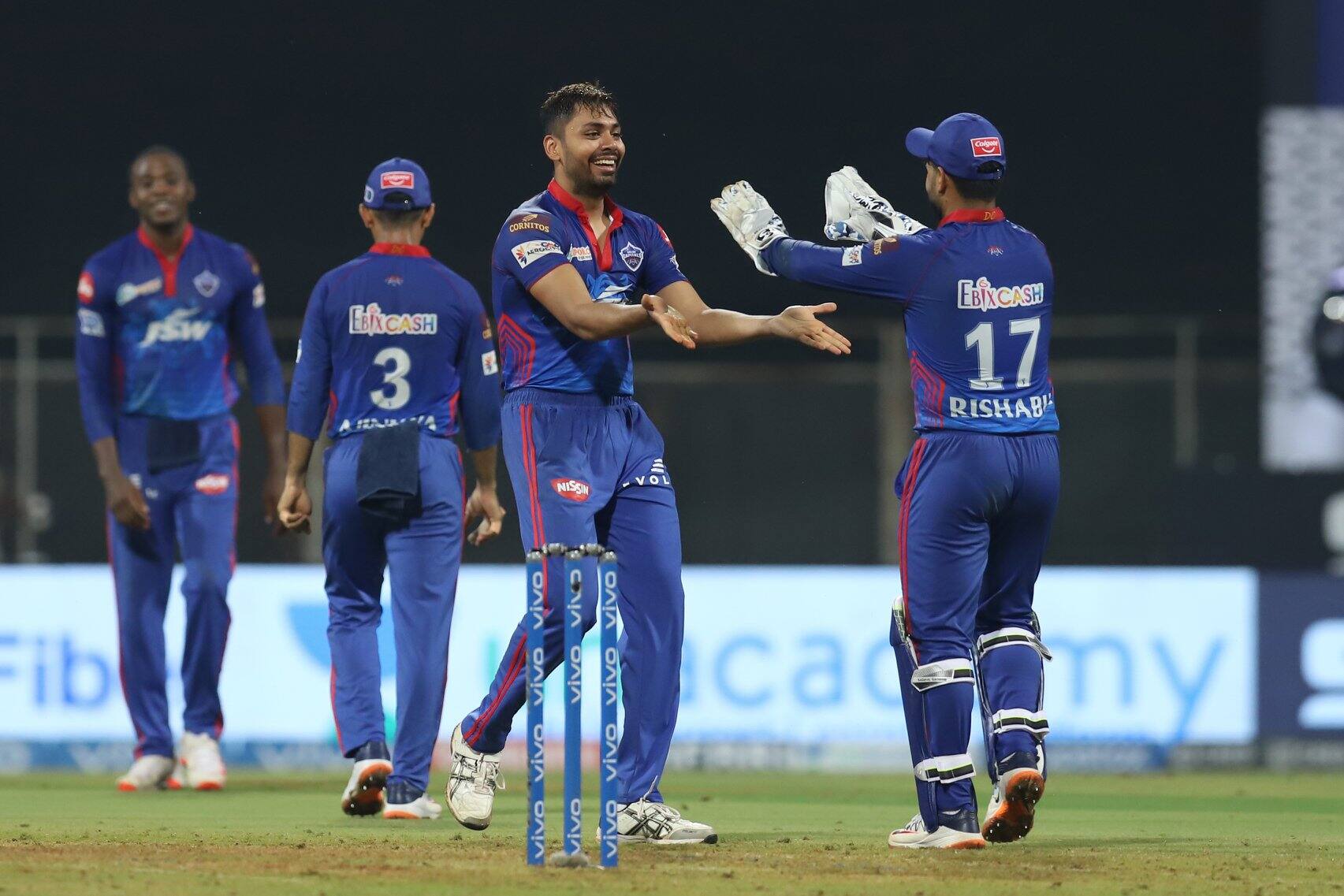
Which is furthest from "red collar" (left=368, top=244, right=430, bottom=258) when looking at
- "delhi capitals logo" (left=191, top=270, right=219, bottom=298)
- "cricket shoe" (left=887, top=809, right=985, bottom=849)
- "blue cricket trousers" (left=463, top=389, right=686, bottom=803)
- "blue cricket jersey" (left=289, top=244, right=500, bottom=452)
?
"cricket shoe" (left=887, top=809, right=985, bottom=849)

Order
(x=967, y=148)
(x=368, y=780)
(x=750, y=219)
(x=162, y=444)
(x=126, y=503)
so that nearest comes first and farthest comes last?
(x=967, y=148)
(x=750, y=219)
(x=368, y=780)
(x=126, y=503)
(x=162, y=444)

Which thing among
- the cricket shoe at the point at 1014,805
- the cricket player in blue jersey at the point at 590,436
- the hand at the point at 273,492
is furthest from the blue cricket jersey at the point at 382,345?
the cricket shoe at the point at 1014,805

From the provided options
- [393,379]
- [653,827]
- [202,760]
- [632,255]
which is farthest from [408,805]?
[632,255]

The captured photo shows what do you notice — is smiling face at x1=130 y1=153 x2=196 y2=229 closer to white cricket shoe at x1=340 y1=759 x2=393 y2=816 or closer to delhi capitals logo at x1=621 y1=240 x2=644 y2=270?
white cricket shoe at x1=340 y1=759 x2=393 y2=816

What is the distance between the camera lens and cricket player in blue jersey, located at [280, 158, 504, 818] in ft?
25.2

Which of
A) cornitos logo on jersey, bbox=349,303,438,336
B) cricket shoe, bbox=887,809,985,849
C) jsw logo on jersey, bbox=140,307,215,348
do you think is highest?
jsw logo on jersey, bbox=140,307,215,348

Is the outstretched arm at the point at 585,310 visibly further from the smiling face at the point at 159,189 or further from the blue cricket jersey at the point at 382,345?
the smiling face at the point at 159,189

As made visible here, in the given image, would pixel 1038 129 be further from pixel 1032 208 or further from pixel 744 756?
pixel 744 756

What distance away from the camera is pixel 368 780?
7.58 meters

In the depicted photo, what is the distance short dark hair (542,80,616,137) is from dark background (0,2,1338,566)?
11.6 meters

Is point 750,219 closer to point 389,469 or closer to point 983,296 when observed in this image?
point 983,296

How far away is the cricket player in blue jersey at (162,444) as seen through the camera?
9258mm

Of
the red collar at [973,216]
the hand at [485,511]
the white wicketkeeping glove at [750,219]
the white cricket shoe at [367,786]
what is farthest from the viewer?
the hand at [485,511]

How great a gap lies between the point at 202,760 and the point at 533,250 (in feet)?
11.7
